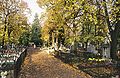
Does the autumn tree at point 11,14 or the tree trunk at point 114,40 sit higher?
the autumn tree at point 11,14

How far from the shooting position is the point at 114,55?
87.5 feet

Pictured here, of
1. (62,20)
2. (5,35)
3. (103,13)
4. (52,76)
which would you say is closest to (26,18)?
(5,35)

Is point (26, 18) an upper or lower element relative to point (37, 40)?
upper

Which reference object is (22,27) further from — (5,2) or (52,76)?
(52,76)

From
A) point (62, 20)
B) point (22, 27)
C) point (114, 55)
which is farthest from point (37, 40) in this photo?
point (114, 55)

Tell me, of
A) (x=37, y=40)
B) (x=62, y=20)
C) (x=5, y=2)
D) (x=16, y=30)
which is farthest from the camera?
(x=37, y=40)

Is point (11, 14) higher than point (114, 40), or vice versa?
point (11, 14)

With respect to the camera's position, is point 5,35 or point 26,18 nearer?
point 5,35

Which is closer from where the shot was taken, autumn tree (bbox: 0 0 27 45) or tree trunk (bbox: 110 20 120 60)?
tree trunk (bbox: 110 20 120 60)

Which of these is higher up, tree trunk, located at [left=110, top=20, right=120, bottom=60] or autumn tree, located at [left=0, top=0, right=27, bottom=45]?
autumn tree, located at [left=0, top=0, right=27, bottom=45]

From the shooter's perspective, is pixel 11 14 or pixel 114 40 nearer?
pixel 114 40

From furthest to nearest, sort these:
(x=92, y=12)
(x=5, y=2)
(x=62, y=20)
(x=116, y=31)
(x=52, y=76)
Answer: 1. (x=5, y=2)
2. (x=62, y=20)
3. (x=116, y=31)
4. (x=92, y=12)
5. (x=52, y=76)

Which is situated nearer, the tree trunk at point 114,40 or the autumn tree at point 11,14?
the tree trunk at point 114,40

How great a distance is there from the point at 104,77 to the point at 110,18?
27.6 ft
